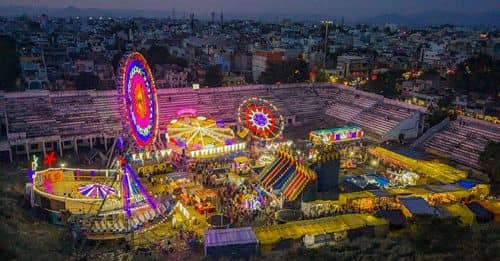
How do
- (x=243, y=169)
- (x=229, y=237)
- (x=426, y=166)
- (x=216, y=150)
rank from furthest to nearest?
(x=216, y=150)
(x=243, y=169)
(x=426, y=166)
(x=229, y=237)

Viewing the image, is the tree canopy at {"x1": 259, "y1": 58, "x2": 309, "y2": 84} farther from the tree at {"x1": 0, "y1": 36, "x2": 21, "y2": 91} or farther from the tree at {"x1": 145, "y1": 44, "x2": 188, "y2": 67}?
the tree at {"x1": 0, "y1": 36, "x2": 21, "y2": 91}

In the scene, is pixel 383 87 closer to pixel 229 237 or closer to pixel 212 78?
pixel 212 78

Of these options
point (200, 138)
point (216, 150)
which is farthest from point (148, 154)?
point (216, 150)

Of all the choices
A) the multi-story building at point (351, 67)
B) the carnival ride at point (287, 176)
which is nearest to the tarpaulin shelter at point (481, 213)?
the carnival ride at point (287, 176)

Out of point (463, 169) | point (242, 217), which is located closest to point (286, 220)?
point (242, 217)

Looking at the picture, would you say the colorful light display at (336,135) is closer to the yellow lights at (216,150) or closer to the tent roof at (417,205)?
the yellow lights at (216,150)

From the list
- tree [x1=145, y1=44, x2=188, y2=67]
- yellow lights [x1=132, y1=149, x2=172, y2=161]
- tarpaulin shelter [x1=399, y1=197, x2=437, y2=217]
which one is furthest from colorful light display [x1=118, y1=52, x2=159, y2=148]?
tree [x1=145, y1=44, x2=188, y2=67]
